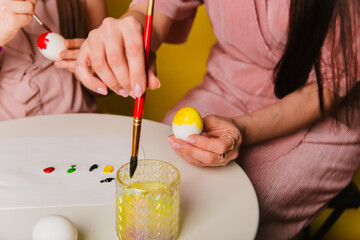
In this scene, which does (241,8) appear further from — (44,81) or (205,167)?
(44,81)

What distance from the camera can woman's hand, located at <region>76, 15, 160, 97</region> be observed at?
1.89ft

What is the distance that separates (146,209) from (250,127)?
0.38 meters

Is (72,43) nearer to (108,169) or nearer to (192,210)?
(108,169)

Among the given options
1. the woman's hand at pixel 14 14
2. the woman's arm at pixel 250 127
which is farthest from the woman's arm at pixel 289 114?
the woman's hand at pixel 14 14

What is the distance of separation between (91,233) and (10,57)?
2.26ft

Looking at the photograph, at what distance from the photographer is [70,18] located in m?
1.02

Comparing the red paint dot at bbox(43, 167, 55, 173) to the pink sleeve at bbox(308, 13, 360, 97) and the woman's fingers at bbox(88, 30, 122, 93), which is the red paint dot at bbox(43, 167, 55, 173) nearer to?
the woman's fingers at bbox(88, 30, 122, 93)

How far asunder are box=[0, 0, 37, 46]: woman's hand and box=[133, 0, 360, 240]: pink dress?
26 centimetres

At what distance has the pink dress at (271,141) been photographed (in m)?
0.83

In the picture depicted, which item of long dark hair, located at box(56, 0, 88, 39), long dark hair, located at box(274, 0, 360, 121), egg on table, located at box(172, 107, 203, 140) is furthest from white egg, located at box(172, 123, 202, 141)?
long dark hair, located at box(56, 0, 88, 39)

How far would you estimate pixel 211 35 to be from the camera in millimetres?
1556

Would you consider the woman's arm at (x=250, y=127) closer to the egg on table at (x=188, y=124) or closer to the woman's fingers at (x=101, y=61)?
the egg on table at (x=188, y=124)

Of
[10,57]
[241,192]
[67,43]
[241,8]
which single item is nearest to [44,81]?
[10,57]

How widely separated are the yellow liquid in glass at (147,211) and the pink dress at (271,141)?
0.35 m
